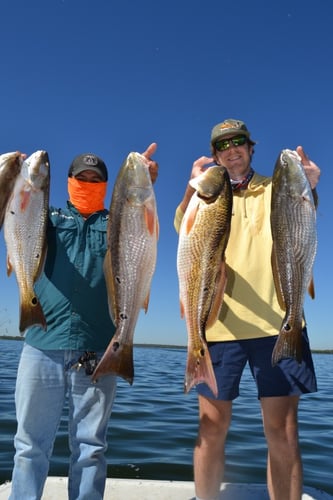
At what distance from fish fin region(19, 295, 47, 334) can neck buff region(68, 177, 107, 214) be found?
1125 mm

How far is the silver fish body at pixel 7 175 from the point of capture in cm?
438

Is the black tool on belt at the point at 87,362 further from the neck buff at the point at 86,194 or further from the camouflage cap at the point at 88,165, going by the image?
the camouflage cap at the point at 88,165

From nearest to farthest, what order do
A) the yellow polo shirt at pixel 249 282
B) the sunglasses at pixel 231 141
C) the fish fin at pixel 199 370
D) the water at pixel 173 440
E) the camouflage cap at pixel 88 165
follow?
the fish fin at pixel 199 370 < the yellow polo shirt at pixel 249 282 < the camouflage cap at pixel 88 165 < the sunglasses at pixel 231 141 < the water at pixel 173 440

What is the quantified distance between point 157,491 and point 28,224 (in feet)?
11.7

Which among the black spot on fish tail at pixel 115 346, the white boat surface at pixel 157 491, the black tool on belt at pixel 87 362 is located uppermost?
the black spot on fish tail at pixel 115 346

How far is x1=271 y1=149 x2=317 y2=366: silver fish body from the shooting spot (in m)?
4.31

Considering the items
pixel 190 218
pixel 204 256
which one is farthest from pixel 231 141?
pixel 204 256

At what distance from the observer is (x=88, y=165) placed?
4645 millimetres

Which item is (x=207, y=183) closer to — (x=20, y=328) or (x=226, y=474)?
(x=20, y=328)

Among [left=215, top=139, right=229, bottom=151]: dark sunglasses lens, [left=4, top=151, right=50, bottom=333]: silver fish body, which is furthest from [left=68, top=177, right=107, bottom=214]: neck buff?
[left=215, top=139, right=229, bottom=151]: dark sunglasses lens

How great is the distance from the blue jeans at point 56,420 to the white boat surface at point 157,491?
1.54 meters

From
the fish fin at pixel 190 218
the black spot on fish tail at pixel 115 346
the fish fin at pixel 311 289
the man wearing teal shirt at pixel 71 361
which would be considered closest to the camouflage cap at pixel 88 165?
the man wearing teal shirt at pixel 71 361

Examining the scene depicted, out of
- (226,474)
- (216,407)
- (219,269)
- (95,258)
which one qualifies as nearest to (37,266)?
(95,258)

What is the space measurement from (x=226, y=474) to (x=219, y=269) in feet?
15.5
